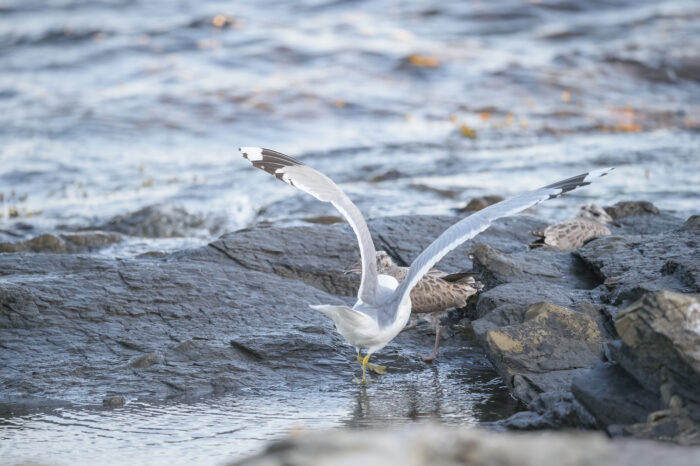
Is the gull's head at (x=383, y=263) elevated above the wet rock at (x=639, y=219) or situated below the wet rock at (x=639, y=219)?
above

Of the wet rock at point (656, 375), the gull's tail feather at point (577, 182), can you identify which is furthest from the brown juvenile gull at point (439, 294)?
the wet rock at point (656, 375)

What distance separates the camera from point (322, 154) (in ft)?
54.1

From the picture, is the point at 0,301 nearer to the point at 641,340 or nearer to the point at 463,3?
the point at 641,340

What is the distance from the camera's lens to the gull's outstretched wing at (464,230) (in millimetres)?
5129

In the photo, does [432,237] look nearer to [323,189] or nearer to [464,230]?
[323,189]

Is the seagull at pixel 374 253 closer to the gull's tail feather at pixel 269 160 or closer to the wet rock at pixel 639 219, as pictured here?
the gull's tail feather at pixel 269 160

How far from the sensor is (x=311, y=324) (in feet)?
21.8

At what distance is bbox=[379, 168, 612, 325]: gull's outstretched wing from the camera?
5.13m

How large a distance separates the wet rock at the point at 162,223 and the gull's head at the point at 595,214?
16.7ft

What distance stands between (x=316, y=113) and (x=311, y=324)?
13942 mm

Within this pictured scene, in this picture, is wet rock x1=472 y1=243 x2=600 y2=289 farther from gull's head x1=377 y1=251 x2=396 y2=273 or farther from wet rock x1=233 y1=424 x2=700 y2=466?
wet rock x1=233 y1=424 x2=700 y2=466

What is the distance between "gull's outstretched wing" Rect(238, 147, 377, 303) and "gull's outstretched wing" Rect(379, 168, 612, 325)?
211mm

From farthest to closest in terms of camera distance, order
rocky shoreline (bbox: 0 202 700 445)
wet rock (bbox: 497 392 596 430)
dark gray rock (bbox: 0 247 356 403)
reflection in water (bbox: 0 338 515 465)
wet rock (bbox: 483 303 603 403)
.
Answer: dark gray rock (bbox: 0 247 356 403), wet rock (bbox: 483 303 603 403), reflection in water (bbox: 0 338 515 465), wet rock (bbox: 497 392 596 430), rocky shoreline (bbox: 0 202 700 445)

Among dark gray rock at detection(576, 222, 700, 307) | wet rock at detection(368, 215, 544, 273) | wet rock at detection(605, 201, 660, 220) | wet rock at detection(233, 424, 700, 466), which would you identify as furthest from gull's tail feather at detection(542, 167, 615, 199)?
wet rock at detection(605, 201, 660, 220)
